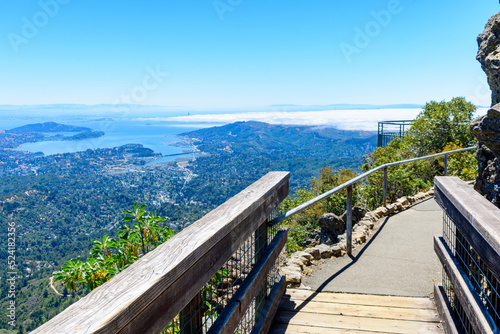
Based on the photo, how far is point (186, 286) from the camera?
1.37m

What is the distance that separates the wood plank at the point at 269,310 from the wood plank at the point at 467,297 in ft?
4.15

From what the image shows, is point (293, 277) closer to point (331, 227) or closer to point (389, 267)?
point (389, 267)

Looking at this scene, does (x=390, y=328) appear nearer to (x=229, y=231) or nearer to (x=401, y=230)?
(x=229, y=231)

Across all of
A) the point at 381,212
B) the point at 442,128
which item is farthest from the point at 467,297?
the point at 442,128

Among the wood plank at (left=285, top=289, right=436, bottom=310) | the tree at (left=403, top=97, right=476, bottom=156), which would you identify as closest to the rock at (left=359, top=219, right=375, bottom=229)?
the wood plank at (left=285, top=289, right=436, bottom=310)

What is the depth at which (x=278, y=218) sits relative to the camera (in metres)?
2.90

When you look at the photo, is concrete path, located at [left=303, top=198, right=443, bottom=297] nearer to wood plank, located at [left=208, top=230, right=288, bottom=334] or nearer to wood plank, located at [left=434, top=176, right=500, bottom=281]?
wood plank, located at [left=208, top=230, right=288, bottom=334]


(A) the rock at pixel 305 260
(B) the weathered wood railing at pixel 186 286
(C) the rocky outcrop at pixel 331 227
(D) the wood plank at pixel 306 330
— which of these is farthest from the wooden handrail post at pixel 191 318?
(C) the rocky outcrop at pixel 331 227

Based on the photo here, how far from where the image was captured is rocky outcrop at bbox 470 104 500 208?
3672 mm

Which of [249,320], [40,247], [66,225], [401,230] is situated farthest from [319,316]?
[66,225]

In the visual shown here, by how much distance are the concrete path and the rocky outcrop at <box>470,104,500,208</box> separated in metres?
1.04

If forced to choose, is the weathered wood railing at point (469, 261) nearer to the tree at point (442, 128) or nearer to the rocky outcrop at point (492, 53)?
the rocky outcrop at point (492, 53)

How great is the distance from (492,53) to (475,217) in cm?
494

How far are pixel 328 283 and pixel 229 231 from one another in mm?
2333
